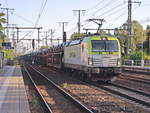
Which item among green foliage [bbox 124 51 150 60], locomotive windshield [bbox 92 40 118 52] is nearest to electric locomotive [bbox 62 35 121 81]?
locomotive windshield [bbox 92 40 118 52]

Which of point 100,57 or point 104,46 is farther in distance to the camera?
point 104,46

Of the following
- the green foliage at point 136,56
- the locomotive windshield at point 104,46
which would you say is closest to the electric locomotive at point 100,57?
the locomotive windshield at point 104,46

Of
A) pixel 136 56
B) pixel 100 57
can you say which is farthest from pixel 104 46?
pixel 136 56

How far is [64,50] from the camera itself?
118 feet

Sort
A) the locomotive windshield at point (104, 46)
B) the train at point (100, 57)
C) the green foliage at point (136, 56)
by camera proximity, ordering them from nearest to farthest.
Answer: the train at point (100, 57) → the locomotive windshield at point (104, 46) → the green foliage at point (136, 56)

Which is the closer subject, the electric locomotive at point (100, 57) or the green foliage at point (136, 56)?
the electric locomotive at point (100, 57)

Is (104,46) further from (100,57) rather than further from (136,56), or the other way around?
(136,56)

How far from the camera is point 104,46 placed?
2464 centimetres

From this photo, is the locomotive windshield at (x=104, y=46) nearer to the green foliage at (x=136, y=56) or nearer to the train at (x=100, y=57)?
the train at (x=100, y=57)

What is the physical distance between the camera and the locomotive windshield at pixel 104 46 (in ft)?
80.2

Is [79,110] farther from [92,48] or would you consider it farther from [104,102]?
[92,48]

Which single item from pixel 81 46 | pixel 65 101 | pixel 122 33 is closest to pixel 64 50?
pixel 81 46

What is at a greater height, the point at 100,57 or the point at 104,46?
the point at 104,46

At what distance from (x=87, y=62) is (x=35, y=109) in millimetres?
10663
